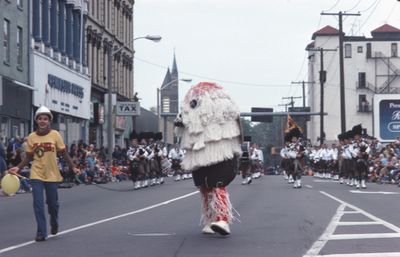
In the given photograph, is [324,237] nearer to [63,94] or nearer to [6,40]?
[6,40]

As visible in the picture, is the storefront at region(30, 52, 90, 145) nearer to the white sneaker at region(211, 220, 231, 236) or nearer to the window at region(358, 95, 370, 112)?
the white sneaker at region(211, 220, 231, 236)

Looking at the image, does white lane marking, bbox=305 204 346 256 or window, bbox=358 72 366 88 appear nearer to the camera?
white lane marking, bbox=305 204 346 256

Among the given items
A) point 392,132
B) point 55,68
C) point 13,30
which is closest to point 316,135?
point 392,132

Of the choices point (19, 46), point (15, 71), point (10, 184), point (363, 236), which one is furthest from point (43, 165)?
point (19, 46)

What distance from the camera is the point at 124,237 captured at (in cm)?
1274

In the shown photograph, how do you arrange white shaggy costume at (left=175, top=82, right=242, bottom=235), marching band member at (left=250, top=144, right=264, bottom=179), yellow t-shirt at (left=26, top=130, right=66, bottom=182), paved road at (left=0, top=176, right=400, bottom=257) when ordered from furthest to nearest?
marching band member at (left=250, top=144, right=264, bottom=179) < white shaggy costume at (left=175, top=82, right=242, bottom=235) < yellow t-shirt at (left=26, top=130, right=66, bottom=182) < paved road at (left=0, top=176, right=400, bottom=257)

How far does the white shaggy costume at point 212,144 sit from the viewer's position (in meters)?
12.6

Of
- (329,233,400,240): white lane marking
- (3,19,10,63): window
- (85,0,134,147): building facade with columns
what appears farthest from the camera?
(85,0,134,147): building facade with columns

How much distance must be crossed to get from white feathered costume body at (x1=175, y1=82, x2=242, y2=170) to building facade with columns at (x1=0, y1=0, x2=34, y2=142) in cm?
2521

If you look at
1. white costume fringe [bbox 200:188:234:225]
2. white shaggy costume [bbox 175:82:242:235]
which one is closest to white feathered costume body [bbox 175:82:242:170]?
white shaggy costume [bbox 175:82:242:235]

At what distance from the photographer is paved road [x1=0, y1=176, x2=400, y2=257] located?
36.3ft

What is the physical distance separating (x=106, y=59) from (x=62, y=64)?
15.5 metres

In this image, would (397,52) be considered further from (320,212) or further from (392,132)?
(320,212)

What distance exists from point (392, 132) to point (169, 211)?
38.7 m
